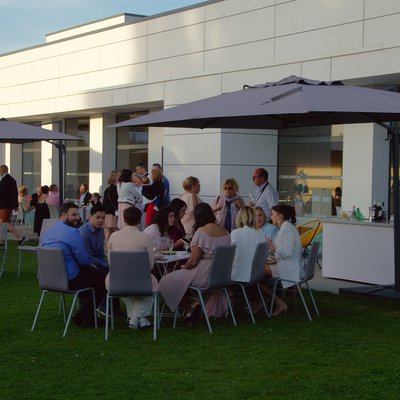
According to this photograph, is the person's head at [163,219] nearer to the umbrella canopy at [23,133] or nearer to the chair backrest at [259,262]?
the chair backrest at [259,262]

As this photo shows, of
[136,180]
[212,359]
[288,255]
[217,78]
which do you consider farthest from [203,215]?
[217,78]

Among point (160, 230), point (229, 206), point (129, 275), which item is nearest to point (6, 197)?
point (229, 206)

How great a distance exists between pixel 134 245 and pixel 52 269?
2.79ft

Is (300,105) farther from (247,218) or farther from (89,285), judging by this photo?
(89,285)

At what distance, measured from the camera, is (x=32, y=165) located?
25.8 metres

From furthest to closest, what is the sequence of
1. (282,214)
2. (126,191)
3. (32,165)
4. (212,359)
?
1. (32,165)
2. (126,191)
3. (282,214)
4. (212,359)

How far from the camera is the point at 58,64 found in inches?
870

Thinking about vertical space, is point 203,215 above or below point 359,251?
above

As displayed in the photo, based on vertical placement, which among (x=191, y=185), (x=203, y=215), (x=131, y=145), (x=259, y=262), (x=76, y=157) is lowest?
(x=259, y=262)

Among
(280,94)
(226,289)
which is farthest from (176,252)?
(280,94)

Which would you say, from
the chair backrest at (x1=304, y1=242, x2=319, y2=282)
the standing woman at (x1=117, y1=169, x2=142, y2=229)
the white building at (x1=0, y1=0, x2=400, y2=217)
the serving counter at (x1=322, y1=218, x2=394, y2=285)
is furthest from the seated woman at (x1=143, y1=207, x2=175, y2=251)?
the white building at (x1=0, y1=0, x2=400, y2=217)

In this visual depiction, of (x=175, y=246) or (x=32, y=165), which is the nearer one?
(x=175, y=246)

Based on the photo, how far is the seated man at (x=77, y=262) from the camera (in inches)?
304

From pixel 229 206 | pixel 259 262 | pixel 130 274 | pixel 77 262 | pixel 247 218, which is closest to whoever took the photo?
pixel 130 274
